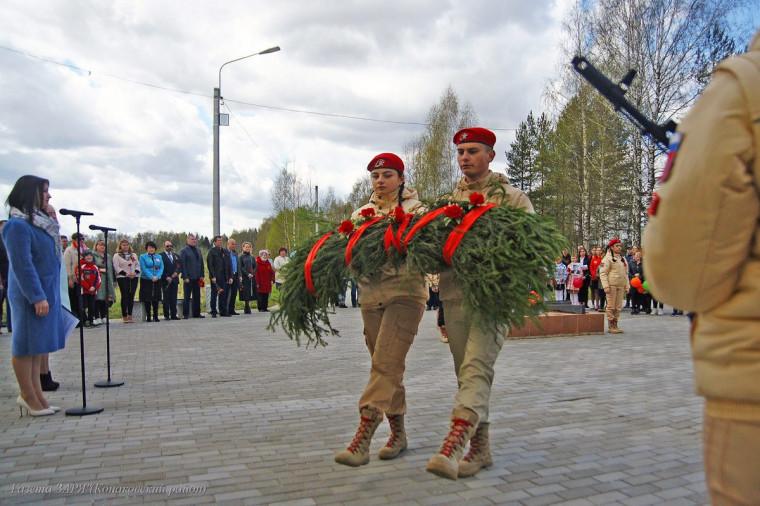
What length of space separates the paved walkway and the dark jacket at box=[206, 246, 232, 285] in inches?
291

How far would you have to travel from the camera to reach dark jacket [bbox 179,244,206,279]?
1620 cm

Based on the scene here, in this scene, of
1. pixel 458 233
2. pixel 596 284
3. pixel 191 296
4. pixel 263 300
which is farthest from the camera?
pixel 263 300

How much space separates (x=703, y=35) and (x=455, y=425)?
23156mm

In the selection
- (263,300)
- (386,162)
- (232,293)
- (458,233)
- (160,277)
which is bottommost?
(263,300)

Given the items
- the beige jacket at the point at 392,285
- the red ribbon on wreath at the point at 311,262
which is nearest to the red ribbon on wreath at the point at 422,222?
the beige jacket at the point at 392,285

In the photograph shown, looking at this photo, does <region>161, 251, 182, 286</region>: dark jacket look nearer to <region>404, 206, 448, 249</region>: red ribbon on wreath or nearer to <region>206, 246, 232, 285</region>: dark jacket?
<region>206, 246, 232, 285</region>: dark jacket

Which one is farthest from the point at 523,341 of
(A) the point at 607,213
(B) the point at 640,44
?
(A) the point at 607,213

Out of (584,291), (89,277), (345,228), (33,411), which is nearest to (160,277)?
(89,277)

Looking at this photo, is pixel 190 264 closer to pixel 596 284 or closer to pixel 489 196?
pixel 596 284

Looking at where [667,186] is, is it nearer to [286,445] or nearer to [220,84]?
[286,445]

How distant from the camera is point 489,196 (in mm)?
4242

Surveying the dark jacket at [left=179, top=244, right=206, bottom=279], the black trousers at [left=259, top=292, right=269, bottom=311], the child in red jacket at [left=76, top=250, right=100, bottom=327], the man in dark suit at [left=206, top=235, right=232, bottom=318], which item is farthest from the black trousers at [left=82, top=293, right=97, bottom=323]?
the black trousers at [left=259, top=292, right=269, bottom=311]

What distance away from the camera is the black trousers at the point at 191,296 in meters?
16.5

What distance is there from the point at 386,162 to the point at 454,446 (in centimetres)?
209
